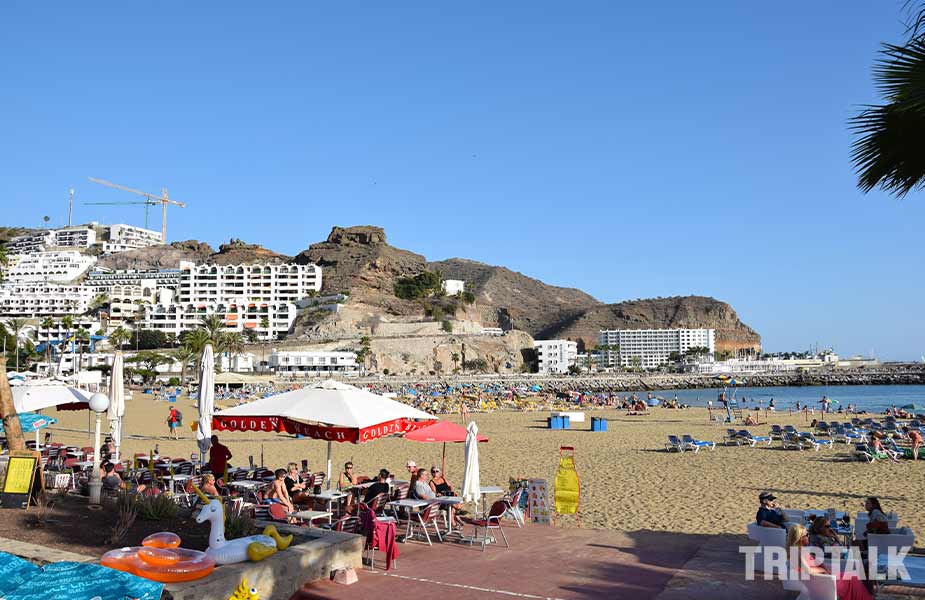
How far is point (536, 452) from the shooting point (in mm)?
20219

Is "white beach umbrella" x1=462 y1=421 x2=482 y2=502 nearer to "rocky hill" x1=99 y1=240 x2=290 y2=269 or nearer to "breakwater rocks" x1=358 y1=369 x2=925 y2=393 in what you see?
"breakwater rocks" x1=358 y1=369 x2=925 y2=393

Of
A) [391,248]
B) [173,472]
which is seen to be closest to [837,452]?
[173,472]

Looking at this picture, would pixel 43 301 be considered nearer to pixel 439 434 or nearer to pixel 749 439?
pixel 749 439

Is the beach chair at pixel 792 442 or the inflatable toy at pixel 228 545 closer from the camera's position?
the inflatable toy at pixel 228 545

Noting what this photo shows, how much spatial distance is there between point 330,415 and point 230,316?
11190cm

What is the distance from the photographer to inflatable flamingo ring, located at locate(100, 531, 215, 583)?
5401mm

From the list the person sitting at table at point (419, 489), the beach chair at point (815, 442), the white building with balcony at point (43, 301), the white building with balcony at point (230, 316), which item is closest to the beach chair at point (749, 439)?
the beach chair at point (815, 442)

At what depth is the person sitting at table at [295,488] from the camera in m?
9.26

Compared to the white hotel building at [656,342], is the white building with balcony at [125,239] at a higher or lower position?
higher

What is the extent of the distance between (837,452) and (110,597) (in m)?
19.4

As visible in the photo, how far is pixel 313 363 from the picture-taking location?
9381cm

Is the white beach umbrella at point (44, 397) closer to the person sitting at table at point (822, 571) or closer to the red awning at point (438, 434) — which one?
the red awning at point (438, 434)

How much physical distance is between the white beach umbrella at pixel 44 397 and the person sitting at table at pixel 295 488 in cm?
593

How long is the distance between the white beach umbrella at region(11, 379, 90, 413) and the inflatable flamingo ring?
9.29m
